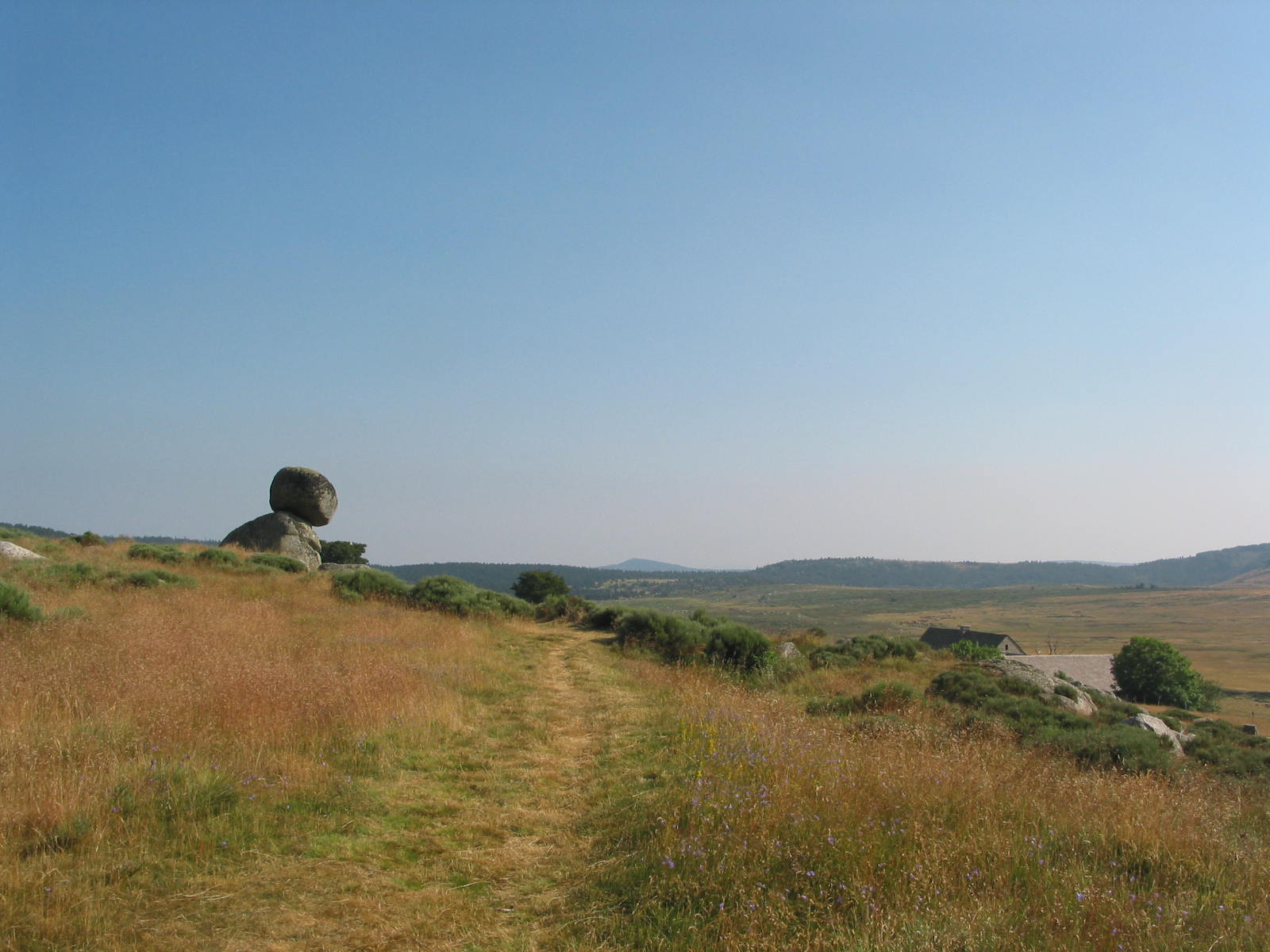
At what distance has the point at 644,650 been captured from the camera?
19406 mm

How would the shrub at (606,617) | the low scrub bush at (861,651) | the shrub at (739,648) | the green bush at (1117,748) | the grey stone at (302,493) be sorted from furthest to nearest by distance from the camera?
the grey stone at (302,493) < the shrub at (606,617) < the low scrub bush at (861,651) < the shrub at (739,648) < the green bush at (1117,748)

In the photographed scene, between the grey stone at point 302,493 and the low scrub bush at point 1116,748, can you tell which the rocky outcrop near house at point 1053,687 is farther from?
the grey stone at point 302,493

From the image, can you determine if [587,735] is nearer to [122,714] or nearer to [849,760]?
[849,760]

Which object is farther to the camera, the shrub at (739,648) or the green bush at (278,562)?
the green bush at (278,562)

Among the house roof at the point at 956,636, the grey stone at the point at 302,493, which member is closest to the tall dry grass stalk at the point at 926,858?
the grey stone at the point at 302,493

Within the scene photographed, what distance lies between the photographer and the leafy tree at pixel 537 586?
3991cm

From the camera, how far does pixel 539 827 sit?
245 inches

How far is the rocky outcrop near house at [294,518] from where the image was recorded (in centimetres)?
3209

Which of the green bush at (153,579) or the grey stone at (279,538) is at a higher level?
the grey stone at (279,538)

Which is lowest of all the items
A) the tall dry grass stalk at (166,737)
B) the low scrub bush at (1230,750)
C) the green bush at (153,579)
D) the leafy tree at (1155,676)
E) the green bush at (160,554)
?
the leafy tree at (1155,676)

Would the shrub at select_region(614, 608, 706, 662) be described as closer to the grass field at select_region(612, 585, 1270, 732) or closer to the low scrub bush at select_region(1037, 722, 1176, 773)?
the low scrub bush at select_region(1037, 722, 1176, 773)

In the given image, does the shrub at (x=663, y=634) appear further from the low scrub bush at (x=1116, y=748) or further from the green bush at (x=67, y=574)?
the green bush at (x=67, y=574)

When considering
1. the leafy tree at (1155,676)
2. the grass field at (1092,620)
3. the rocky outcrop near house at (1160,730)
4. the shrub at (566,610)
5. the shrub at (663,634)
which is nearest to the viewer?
the rocky outcrop near house at (1160,730)

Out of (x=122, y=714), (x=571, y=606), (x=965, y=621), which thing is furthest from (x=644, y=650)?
(x=965, y=621)
